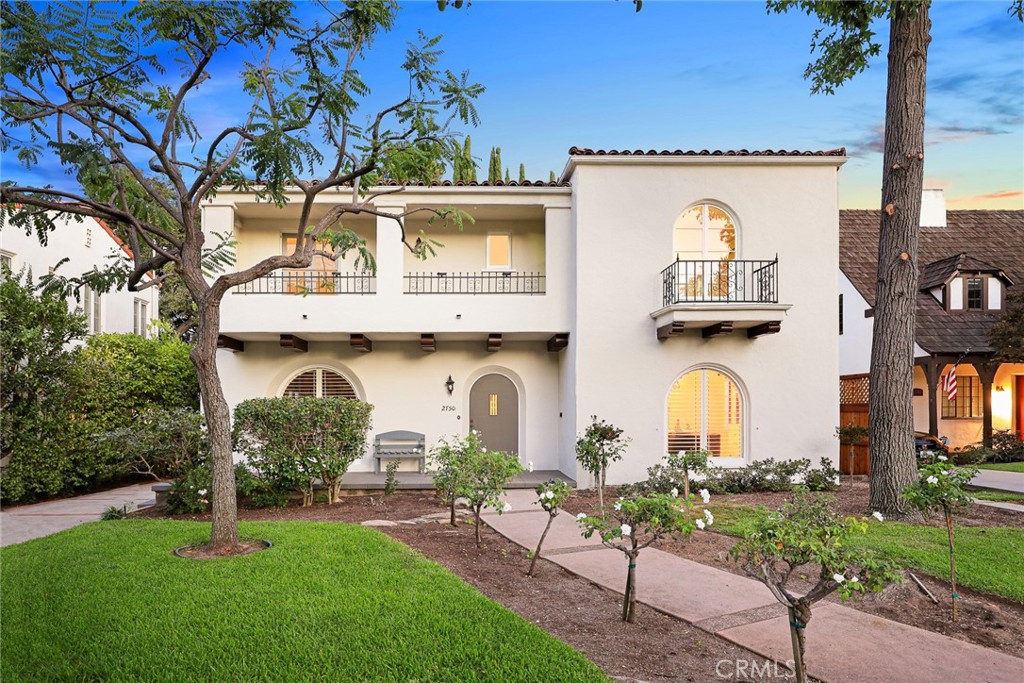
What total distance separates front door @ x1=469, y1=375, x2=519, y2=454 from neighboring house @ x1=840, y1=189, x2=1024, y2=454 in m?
10.3

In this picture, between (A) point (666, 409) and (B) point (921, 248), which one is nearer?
(A) point (666, 409)

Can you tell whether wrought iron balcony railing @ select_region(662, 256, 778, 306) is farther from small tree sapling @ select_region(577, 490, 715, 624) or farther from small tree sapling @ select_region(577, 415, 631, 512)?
small tree sapling @ select_region(577, 490, 715, 624)

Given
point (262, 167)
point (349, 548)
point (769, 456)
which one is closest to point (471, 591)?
point (349, 548)

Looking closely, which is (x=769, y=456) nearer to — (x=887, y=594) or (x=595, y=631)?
(x=887, y=594)

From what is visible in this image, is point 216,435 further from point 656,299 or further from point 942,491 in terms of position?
point 656,299

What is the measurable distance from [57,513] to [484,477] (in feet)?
28.1

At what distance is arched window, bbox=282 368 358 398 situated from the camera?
50.8 feet

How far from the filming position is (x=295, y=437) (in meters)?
11.2

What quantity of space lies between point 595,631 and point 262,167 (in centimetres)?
555

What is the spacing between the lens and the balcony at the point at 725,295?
43.0 ft

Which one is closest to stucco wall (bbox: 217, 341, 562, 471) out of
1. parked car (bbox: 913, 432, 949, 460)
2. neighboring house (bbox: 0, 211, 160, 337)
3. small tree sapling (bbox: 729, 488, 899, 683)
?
neighboring house (bbox: 0, 211, 160, 337)

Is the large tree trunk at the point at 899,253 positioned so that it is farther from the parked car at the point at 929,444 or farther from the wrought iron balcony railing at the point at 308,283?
the wrought iron balcony railing at the point at 308,283

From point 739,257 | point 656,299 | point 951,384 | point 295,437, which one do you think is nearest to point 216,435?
point 295,437

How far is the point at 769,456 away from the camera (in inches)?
552
